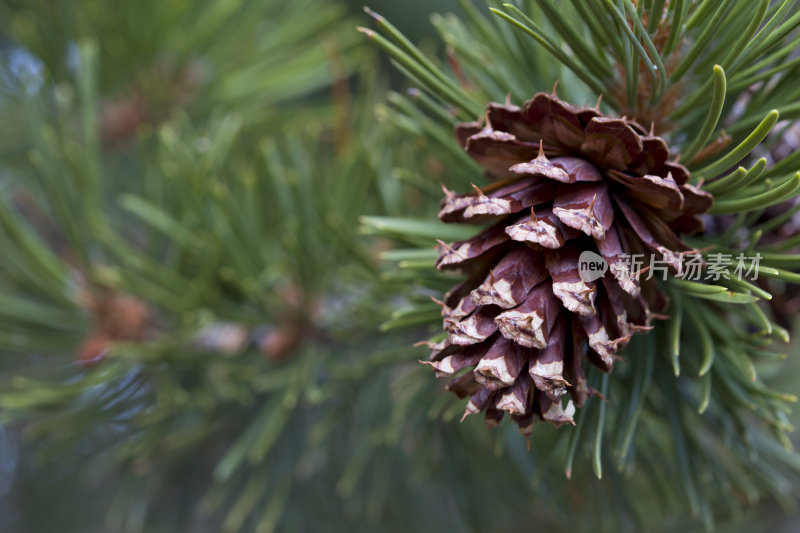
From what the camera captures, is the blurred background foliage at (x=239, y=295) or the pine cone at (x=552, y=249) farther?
the blurred background foliage at (x=239, y=295)

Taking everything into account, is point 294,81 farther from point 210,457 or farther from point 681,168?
point 681,168

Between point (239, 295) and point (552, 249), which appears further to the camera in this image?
point (239, 295)

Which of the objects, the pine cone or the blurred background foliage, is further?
the blurred background foliage

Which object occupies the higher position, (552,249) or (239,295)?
(239,295)
